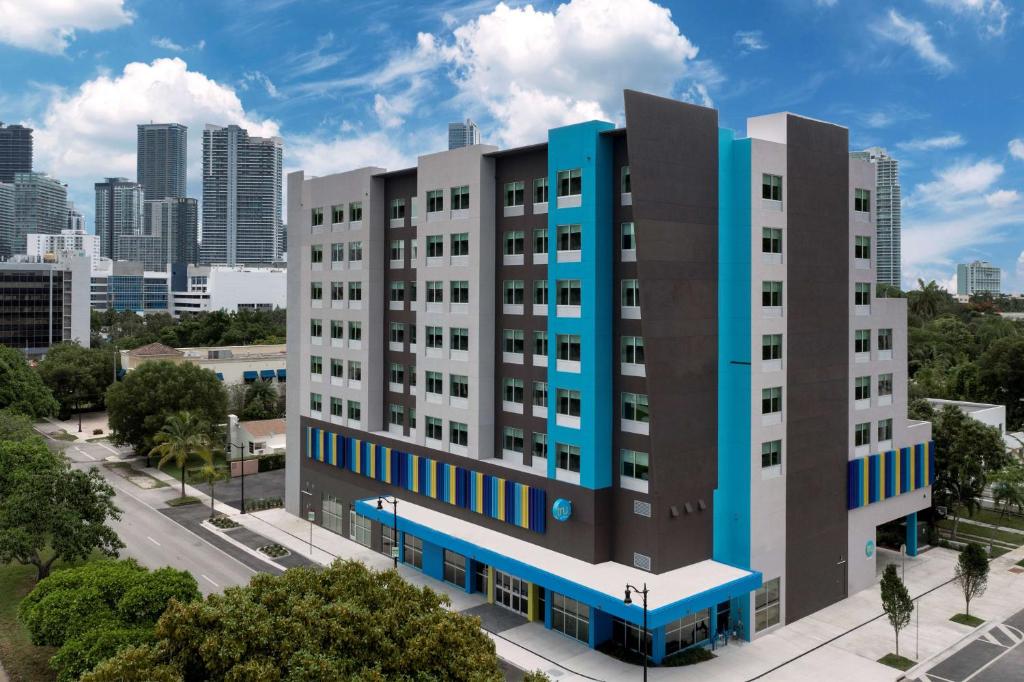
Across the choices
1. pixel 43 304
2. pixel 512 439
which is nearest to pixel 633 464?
pixel 512 439

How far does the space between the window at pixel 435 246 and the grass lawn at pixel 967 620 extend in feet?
114

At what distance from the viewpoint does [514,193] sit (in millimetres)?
43750

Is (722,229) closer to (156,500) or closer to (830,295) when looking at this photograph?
(830,295)

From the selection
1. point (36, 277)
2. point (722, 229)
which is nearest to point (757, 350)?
point (722, 229)

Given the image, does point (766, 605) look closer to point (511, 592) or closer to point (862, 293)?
point (511, 592)

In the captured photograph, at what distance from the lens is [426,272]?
48.3 meters

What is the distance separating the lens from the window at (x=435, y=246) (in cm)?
4722

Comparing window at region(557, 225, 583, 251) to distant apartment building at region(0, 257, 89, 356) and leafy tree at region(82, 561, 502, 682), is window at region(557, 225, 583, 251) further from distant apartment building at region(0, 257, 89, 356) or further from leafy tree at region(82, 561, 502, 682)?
distant apartment building at region(0, 257, 89, 356)

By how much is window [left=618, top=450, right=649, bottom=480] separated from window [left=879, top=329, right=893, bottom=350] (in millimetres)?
18336

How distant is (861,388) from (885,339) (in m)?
3.94

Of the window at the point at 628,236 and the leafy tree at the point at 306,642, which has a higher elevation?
the window at the point at 628,236

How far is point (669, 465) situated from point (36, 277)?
485 ft

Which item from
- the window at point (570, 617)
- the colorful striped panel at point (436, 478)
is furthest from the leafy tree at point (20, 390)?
the window at point (570, 617)

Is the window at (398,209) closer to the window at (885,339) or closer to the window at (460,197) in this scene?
the window at (460,197)
